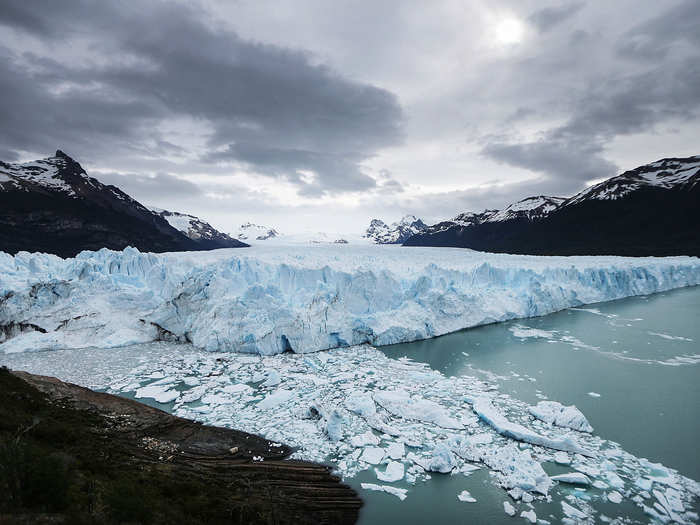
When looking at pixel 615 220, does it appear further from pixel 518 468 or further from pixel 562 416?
pixel 518 468

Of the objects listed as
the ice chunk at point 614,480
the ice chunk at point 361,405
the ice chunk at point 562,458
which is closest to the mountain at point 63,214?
the ice chunk at point 361,405

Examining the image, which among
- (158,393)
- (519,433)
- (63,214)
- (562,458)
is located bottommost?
(158,393)

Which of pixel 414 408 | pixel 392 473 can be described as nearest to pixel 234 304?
pixel 414 408

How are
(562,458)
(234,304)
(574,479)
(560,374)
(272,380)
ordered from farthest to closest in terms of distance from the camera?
(234,304) < (560,374) < (272,380) < (562,458) < (574,479)

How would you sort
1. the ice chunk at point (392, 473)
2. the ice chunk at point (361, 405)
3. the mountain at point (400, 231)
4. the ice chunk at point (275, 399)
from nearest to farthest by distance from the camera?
the ice chunk at point (392, 473), the ice chunk at point (361, 405), the ice chunk at point (275, 399), the mountain at point (400, 231)

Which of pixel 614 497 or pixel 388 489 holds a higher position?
pixel 614 497

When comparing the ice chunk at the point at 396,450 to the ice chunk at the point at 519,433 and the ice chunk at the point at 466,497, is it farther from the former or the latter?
the ice chunk at the point at 519,433
